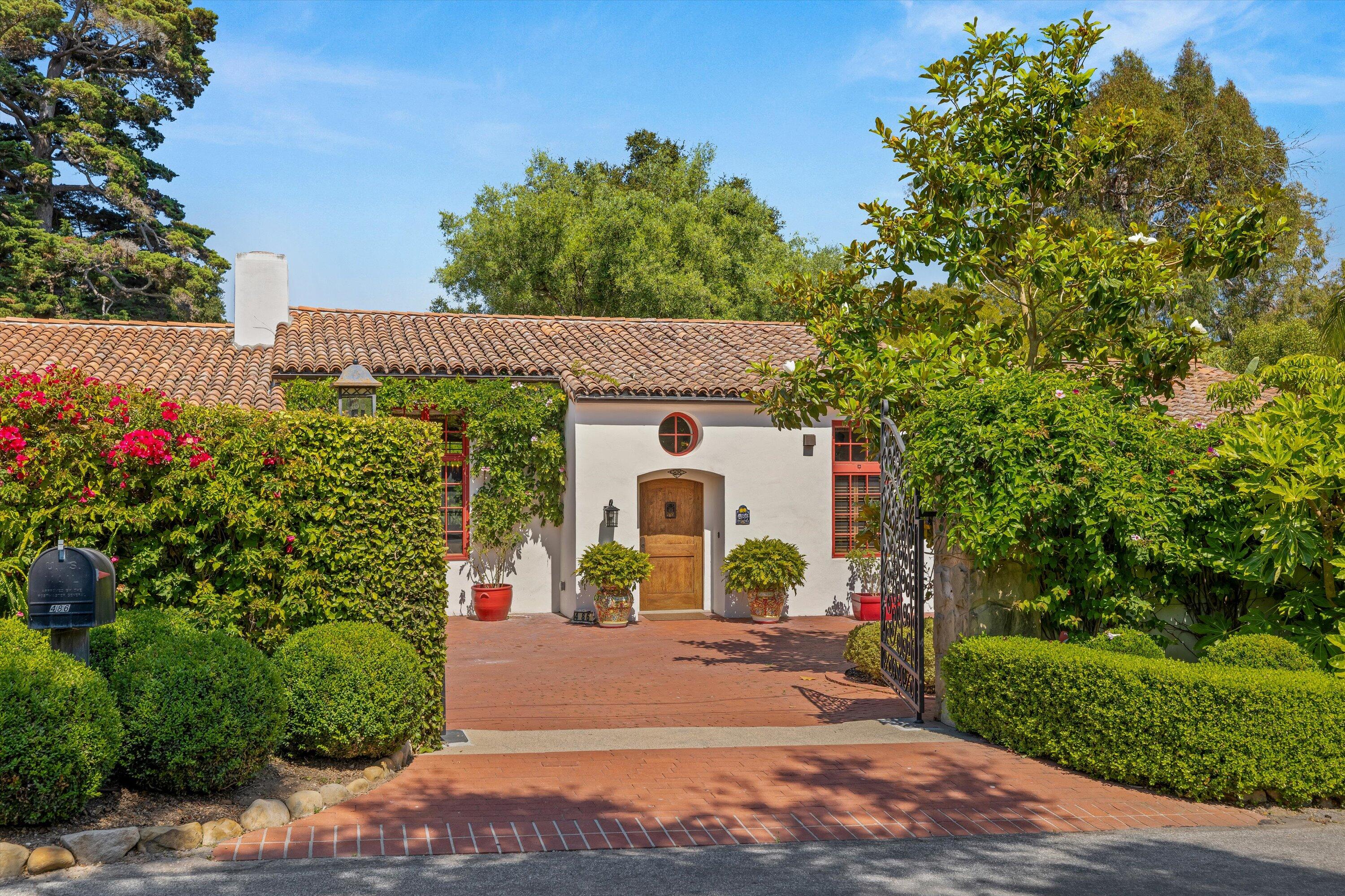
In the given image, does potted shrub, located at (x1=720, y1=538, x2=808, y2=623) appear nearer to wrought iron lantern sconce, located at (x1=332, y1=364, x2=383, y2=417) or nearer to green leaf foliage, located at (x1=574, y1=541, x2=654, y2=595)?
green leaf foliage, located at (x1=574, y1=541, x2=654, y2=595)

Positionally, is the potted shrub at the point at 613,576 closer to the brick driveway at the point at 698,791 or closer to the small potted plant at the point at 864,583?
the small potted plant at the point at 864,583

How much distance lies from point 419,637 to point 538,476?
339 inches

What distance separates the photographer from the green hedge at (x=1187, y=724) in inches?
249

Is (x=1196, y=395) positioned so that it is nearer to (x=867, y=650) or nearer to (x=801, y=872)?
(x=867, y=650)

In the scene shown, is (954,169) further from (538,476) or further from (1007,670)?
(538,476)

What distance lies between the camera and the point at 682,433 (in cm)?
1639

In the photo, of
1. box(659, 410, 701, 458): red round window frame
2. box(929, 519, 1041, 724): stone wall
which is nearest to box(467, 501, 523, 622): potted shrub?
box(659, 410, 701, 458): red round window frame

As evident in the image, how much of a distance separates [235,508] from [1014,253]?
7.39m

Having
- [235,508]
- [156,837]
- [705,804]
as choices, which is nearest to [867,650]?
[705,804]

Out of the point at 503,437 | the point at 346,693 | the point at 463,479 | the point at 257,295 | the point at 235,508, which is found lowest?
the point at 346,693

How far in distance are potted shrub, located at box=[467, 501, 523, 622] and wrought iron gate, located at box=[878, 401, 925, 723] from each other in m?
7.39

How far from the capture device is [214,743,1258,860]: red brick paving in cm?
553

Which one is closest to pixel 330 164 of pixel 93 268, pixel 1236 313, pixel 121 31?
pixel 93 268

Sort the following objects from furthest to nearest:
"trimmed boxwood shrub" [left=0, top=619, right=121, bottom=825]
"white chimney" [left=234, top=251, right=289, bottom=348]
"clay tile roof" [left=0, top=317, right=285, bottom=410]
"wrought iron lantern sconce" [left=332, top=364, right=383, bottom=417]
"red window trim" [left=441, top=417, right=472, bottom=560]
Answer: "white chimney" [left=234, top=251, right=289, bottom=348] → "red window trim" [left=441, top=417, right=472, bottom=560] → "clay tile roof" [left=0, top=317, right=285, bottom=410] → "wrought iron lantern sconce" [left=332, top=364, right=383, bottom=417] → "trimmed boxwood shrub" [left=0, top=619, right=121, bottom=825]
